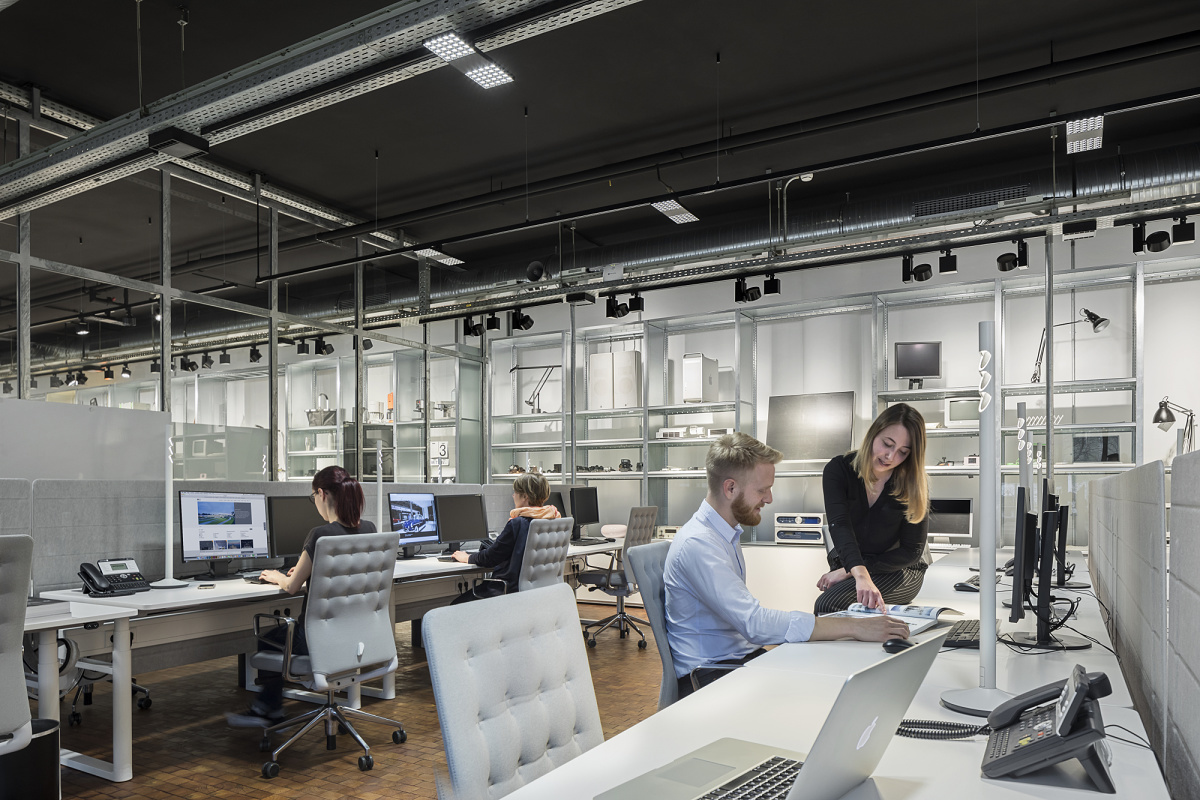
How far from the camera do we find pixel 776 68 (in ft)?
17.1

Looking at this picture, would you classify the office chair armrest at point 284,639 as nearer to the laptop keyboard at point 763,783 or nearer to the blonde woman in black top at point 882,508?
the blonde woman in black top at point 882,508

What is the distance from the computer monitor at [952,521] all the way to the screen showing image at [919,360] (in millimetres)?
1180

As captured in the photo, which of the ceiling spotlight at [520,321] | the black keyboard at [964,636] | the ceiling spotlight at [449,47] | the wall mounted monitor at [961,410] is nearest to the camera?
the black keyboard at [964,636]

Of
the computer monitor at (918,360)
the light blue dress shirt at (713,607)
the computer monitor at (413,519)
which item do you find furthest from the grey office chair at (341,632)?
the computer monitor at (918,360)

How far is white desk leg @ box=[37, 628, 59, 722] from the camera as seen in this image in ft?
9.80

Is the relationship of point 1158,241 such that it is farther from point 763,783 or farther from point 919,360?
point 763,783

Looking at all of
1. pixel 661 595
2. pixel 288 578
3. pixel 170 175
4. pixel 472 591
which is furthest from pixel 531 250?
pixel 661 595

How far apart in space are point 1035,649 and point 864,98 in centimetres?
456

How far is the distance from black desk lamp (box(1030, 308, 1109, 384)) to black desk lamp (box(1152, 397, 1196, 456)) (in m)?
0.79

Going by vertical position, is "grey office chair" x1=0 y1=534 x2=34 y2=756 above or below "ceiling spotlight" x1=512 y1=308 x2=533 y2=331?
below

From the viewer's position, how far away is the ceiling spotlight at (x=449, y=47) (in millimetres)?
3492

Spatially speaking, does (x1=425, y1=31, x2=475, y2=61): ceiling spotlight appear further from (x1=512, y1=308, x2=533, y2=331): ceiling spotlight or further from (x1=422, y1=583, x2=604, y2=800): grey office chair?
(x1=512, y1=308, x2=533, y2=331): ceiling spotlight

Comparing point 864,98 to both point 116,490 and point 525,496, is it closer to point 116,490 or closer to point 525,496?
point 525,496

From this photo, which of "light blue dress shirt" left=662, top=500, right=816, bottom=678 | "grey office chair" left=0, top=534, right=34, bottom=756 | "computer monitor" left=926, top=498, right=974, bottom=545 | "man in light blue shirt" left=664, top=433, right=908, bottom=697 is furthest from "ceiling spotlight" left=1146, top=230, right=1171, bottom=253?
"grey office chair" left=0, top=534, right=34, bottom=756
